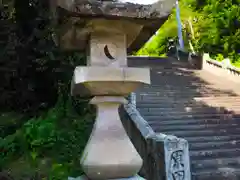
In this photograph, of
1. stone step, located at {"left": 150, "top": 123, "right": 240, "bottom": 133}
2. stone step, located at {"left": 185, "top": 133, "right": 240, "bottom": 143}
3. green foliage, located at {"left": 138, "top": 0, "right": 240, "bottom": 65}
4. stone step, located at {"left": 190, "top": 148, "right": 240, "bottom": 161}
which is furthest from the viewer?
green foliage, located at {"left": 138, "top": 0, "right": 240, "bottom": 65}

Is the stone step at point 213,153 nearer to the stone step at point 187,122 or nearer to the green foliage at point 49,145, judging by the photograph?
the stone step at point 187,122

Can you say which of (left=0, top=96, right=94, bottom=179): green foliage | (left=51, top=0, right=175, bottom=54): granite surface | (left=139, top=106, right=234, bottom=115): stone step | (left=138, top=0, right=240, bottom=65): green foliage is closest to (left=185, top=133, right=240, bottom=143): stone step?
(left=139, top=106, right=234, bottom=115): stone step

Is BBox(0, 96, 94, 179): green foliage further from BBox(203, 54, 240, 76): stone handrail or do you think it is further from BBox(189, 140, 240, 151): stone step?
BBox(203, 54, 240, 76): stone handrail

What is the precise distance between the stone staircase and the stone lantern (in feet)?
9.98

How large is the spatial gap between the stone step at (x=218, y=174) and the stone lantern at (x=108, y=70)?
2.92m

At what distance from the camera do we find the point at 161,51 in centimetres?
2423

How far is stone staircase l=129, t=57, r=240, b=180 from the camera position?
A: 605cm

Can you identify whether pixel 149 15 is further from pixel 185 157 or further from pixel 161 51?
pixel 161 51

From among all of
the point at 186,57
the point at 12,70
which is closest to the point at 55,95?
the point at 12,70

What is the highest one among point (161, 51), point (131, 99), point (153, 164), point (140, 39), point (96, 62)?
point (161, 51)

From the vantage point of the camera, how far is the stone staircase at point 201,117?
605 centimetres

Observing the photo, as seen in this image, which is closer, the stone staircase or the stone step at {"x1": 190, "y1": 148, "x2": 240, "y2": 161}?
the stone staircase

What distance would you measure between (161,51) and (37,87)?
1715 centimetres

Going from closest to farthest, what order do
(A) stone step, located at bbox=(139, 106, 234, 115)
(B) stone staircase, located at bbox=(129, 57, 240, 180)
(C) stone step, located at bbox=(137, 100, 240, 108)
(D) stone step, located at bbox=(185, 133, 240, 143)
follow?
(B) stone staircase, located at bbox=(129, 57, 240, 180)
(D) stone step, located at bbox=(185, 133, 240, 143)
(A) stone step, located at bbox=(139, 106, 234, 115)
(C) stone step, located at bbox=(137, 100, 240, 108)
